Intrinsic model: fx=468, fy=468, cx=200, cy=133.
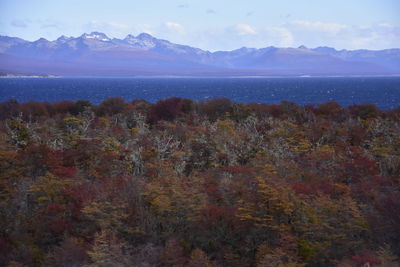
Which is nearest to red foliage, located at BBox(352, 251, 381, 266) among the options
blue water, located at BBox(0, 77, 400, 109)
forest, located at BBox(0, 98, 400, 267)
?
forest, located at BBox(0, 98, 400, 267)

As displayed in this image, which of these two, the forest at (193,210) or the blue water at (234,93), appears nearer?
the forest at (193,210)

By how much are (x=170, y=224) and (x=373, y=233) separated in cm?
475

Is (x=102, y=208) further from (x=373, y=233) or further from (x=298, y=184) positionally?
(x=373, y=233)

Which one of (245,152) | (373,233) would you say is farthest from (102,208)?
(245,152)

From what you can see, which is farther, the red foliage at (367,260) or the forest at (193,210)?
the forest at (193,210)

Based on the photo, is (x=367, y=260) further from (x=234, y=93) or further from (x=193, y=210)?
(x=234, y=93)

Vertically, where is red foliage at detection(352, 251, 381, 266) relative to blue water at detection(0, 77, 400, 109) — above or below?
below

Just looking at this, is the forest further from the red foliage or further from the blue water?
the blue water

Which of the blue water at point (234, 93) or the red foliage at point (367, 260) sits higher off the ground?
the blue water at point (234, 93)

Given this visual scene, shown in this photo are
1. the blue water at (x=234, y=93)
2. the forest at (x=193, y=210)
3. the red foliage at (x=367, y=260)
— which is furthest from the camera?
the blue water at (x=234, y=93)

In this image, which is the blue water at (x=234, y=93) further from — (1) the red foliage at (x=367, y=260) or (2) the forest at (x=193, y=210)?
(1) the red foliage at (x=367, y=260)

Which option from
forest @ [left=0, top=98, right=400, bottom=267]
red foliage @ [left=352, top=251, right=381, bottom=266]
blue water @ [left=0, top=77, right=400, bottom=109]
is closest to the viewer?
red foliage @ [left=352, top=251, right=381, bottom=266]

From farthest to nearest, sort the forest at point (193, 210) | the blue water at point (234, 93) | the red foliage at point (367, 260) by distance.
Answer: the blue water at point (234, 93) < the forest at point (193, 210) < the red foliage at point (367, 260)

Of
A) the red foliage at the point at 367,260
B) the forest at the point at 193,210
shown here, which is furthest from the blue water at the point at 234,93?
Answer: the red foliage at the point at 367,260
